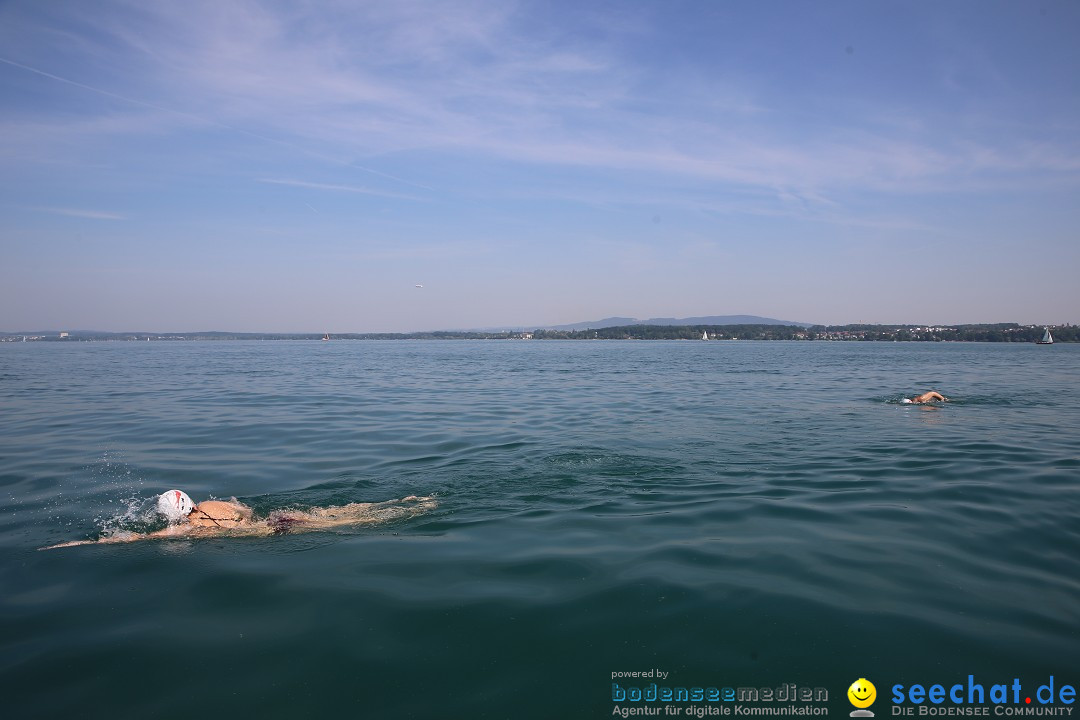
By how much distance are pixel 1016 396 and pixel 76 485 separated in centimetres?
3165

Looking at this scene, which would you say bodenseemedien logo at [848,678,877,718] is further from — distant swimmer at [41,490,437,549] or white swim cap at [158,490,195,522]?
white swim cap at [158,490,195,522]

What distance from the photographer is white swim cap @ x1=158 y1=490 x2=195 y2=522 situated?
9.59 meters

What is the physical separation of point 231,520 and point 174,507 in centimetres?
93

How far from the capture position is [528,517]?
9.85 meters

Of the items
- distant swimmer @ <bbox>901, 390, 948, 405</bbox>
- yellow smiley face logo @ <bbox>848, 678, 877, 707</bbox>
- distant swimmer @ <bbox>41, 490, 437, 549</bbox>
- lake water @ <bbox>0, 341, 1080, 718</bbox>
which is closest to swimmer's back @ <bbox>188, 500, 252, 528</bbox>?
distant swimmer @ <bbox>41, 490, 437, 549</bbox>

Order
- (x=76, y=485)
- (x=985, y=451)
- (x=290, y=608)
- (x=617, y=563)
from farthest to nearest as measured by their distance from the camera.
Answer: (x=985, y=451)
(x=76, y=485)
(x=617, y=563)
(x=290, y=608)

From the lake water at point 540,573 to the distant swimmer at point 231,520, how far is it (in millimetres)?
334

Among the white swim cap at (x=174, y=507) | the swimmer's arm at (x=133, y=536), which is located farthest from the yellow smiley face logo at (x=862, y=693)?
the white swim cap at (x=174, y=507)

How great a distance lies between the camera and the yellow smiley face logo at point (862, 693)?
Answer: 5152 mm

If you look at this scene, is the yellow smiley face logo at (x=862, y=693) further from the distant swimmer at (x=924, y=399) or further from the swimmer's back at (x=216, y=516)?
the distant swimmer at (x=924, y=399)

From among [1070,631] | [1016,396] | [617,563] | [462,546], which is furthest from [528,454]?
[1016,396]

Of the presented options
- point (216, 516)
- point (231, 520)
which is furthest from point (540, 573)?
point (216, 516)

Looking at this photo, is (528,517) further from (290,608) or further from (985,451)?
(985,451)

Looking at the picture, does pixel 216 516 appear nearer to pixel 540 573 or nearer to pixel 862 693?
pixel 540 573
